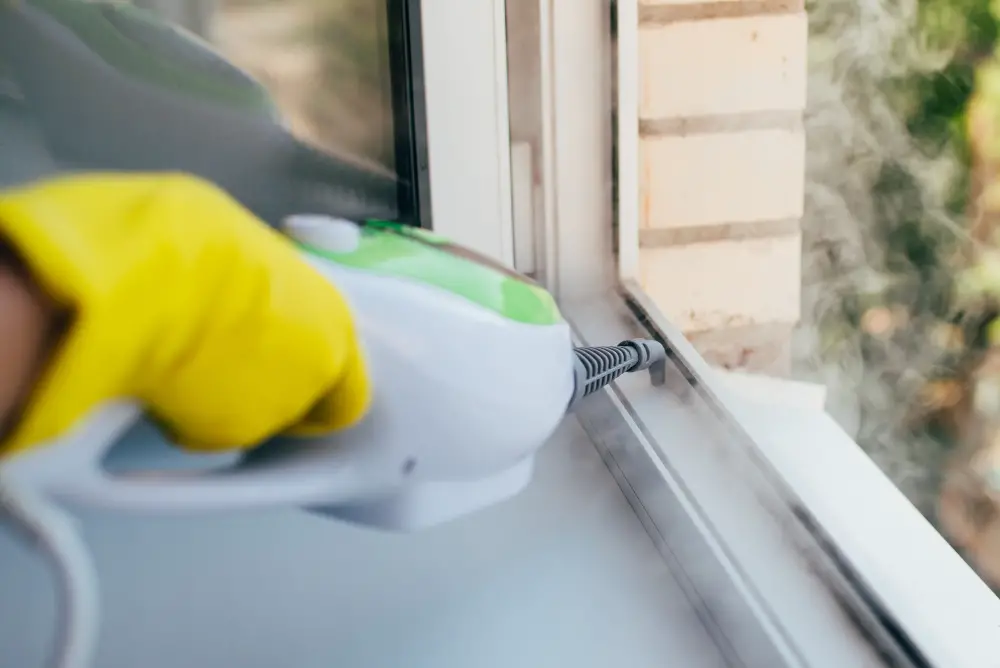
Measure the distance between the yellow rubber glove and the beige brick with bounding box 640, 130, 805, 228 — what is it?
463mm

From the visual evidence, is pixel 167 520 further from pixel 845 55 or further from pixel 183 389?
pixel 845 55

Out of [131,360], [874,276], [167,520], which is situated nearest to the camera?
[131,360]

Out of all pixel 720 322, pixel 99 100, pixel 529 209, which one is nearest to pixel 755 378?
pixel 720 322

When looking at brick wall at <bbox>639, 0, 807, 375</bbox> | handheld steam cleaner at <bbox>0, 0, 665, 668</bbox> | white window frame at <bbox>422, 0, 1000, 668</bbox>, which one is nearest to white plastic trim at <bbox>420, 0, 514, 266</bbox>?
white window frame at <bbox>422, 0, 1000, 668</bbox>

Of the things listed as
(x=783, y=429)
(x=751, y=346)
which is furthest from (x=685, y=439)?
(x=751, y=346)

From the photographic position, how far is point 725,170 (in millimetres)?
776

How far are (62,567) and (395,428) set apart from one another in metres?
0.15

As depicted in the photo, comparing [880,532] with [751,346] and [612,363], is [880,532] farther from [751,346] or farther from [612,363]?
[751,346]

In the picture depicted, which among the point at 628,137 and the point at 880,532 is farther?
the point at 628,137

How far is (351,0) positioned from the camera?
71cm

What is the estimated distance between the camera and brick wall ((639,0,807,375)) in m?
0.74

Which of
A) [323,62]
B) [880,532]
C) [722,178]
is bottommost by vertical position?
[880,532]

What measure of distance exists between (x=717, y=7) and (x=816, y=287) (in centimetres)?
25

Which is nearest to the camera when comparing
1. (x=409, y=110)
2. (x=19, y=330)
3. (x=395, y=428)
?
(x=19, y=330)
